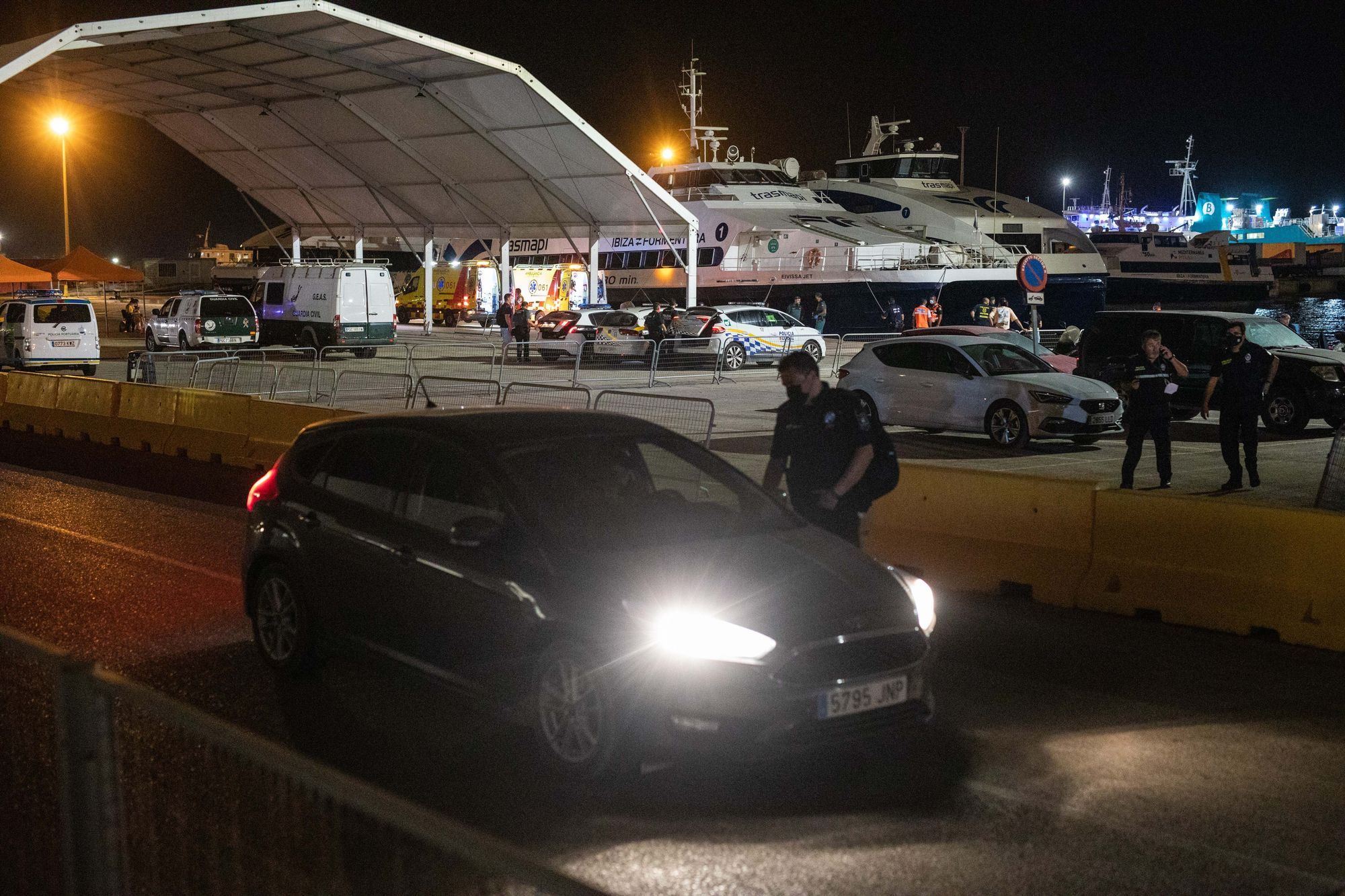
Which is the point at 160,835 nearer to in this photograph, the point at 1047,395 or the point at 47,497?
the point at 47,497

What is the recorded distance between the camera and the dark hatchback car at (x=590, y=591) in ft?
16.1

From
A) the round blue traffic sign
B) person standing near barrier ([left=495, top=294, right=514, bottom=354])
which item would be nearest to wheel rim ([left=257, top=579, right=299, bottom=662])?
the round blue traffic sign

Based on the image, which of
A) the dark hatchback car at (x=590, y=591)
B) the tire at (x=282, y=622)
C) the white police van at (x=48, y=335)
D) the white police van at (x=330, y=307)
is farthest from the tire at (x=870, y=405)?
the white police van at (x=330, y=307)

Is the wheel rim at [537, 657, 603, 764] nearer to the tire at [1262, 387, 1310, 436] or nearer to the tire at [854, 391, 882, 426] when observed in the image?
the tire at [854, 391, 882, 426]

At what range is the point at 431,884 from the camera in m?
2.49

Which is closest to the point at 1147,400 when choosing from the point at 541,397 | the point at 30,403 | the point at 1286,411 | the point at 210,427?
the point at 1286,411

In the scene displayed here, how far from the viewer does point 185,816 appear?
285cm

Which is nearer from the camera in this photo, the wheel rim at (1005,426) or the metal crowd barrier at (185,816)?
the metal crowd barrier at (185,816)

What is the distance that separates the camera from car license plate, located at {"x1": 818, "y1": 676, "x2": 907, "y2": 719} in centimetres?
492

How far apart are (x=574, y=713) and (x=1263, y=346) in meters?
15.1

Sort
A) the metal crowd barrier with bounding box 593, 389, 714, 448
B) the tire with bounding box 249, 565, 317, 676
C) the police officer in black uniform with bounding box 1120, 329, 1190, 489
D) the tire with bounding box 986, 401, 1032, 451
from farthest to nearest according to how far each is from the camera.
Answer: the tire with bounding box 986, 401, 1032, 451, the metal crowd barrier with bounding box 593, 389, 714, 448, the police officer in black uniform with bounding box 1120, 329, 1190, 489, the tire with bounding box 249, 565, 317, 676

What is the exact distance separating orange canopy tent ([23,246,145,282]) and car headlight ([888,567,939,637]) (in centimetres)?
3923

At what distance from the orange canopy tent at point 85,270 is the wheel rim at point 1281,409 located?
111ft

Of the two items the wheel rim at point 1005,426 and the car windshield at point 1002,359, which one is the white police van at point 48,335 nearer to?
the car windshield at point 1002,359
